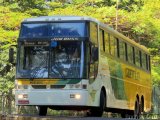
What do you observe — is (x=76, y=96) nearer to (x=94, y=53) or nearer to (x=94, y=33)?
(x=94, y=53)

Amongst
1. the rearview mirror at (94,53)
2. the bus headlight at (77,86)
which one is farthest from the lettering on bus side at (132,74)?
the bus headlight at (77,86)

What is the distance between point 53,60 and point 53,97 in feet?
4.08

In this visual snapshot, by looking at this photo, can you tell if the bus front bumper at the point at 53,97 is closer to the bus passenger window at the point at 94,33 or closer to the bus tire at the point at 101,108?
the bus tire at the point at 101,108

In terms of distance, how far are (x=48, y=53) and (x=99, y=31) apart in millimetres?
2408

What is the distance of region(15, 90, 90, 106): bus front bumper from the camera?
16.9m

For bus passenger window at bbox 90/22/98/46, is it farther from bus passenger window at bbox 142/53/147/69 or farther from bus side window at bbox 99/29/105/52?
bus passenger window at bbox 142/53/147/69

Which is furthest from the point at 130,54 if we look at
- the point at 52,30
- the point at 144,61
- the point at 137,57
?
the point at 52,30

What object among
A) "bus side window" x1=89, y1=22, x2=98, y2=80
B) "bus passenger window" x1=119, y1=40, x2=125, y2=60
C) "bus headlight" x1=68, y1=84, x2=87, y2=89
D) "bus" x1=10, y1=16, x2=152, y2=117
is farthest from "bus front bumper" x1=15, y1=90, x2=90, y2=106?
"bus passenger window" x1=119, y1=40, x2=125, y2=60

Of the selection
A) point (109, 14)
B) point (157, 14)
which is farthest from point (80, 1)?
point (157, 14)

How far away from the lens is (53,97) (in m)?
17.2

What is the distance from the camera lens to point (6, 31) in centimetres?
2900

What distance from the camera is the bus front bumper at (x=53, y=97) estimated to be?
55.5 feet

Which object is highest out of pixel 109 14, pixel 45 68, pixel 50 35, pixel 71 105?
pixel 109 14

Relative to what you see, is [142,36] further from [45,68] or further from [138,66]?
[45,68]
